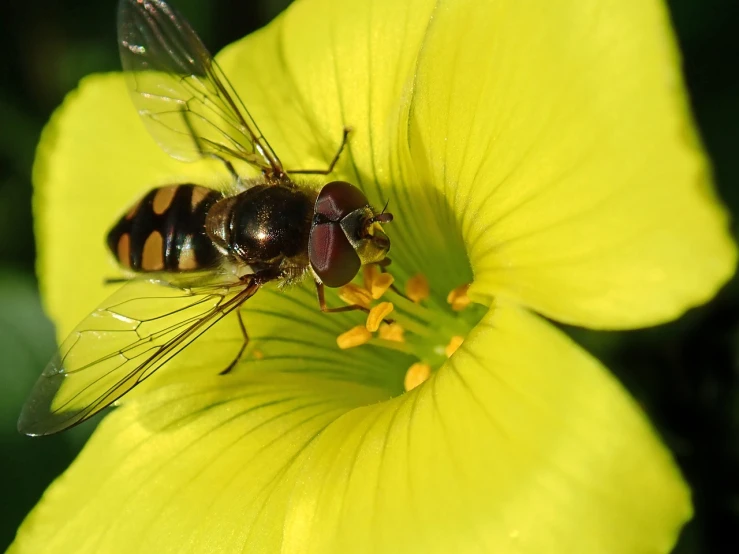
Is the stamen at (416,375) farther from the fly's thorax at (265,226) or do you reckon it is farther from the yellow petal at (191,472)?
the fly's thorax at (265,226)

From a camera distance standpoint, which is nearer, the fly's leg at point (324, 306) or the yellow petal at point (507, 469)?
the yellow petal at point (507, 469)

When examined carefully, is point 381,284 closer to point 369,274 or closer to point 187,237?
point 369,274

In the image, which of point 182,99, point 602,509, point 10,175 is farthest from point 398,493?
point 10,175

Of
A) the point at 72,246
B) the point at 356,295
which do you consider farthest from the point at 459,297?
the point at 72,246

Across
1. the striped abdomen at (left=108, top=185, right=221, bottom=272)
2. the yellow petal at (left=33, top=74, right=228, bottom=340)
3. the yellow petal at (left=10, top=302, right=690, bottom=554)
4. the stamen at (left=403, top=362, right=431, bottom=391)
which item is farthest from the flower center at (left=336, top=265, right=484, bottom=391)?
the yellow petal at (left=33, top=74, right=228, bottom=340)

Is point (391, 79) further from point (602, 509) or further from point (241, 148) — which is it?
point (602, 509)

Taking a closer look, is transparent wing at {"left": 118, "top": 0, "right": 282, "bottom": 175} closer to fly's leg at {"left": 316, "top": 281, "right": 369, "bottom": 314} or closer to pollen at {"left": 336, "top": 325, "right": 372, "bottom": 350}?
fly's leg at {"left": 316, "top": 281, "right": 369, "bottom": 314}

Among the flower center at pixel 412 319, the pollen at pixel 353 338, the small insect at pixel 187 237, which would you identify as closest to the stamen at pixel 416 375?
the flower center at pixel 412 319
